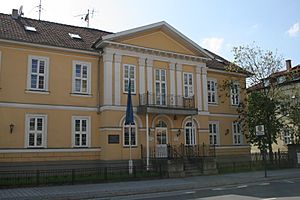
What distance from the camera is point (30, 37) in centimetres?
2388

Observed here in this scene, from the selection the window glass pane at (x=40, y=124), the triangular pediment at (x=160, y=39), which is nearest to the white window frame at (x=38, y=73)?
the window glass pane at (x=40, y=124)

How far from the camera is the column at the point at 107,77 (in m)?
24.6

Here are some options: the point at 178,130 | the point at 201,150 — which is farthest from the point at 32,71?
the point at 201,150

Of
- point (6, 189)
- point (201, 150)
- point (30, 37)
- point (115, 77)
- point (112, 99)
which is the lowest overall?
point (6, 189)

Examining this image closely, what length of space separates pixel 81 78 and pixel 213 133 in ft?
43.4

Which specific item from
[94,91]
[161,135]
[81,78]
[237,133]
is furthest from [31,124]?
[237,133]

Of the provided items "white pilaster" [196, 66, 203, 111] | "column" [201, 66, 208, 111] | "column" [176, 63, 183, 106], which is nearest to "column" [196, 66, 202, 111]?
"white pilaster" [196, 66, 203, 111]

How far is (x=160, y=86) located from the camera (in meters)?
27.1

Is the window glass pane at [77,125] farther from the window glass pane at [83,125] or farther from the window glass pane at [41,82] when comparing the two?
the window glass pane at [41,82]

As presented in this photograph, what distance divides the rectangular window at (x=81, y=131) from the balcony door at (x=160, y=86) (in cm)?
556

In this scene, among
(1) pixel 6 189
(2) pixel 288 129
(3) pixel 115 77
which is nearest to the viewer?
(1) pixel 6 189

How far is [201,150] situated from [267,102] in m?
7.27

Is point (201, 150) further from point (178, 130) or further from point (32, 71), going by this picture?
point (32, 71)

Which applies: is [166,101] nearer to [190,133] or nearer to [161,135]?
[161,135]
